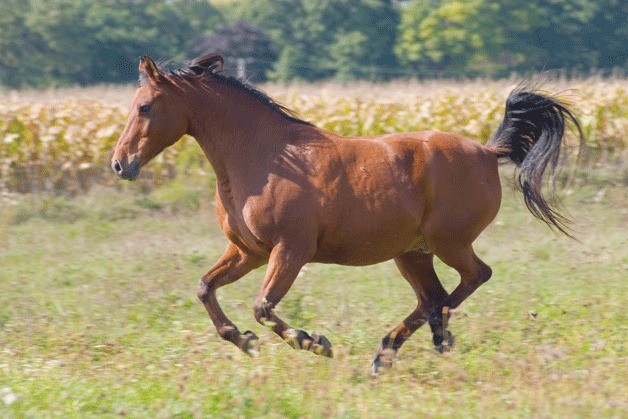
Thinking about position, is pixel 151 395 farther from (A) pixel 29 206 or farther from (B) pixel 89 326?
(A) pixel 29 206

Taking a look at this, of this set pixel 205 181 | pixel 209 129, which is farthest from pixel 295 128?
pixel 205 181

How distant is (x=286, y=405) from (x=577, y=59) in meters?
53.9

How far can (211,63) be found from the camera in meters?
7.23

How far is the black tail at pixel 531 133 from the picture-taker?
303 inches

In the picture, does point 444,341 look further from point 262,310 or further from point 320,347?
point 262,310

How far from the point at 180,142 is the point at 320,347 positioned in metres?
11.4

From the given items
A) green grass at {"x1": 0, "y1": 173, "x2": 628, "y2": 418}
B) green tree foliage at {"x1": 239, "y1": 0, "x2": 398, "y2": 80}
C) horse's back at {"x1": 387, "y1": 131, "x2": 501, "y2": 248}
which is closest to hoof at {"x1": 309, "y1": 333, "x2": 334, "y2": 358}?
green grass at {"x1": 0, "y1": 173, "x2": 628, "y2": 418}

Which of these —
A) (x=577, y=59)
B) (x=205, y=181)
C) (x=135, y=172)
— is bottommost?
(x=577, y=59)

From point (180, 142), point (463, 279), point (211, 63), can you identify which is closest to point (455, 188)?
point (463, 279)

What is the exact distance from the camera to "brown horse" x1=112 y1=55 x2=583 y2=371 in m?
6.70

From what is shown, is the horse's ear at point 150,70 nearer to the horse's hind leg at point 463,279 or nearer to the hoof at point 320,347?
the hoof at point 320,347

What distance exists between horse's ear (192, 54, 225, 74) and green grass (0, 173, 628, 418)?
5.74 ft

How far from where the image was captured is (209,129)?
23.1 ft

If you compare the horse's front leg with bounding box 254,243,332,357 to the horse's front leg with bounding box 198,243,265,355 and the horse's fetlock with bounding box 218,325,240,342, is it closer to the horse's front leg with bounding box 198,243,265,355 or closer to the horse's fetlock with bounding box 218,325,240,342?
the horse's fetlock with bounding box 218,325,240,342
